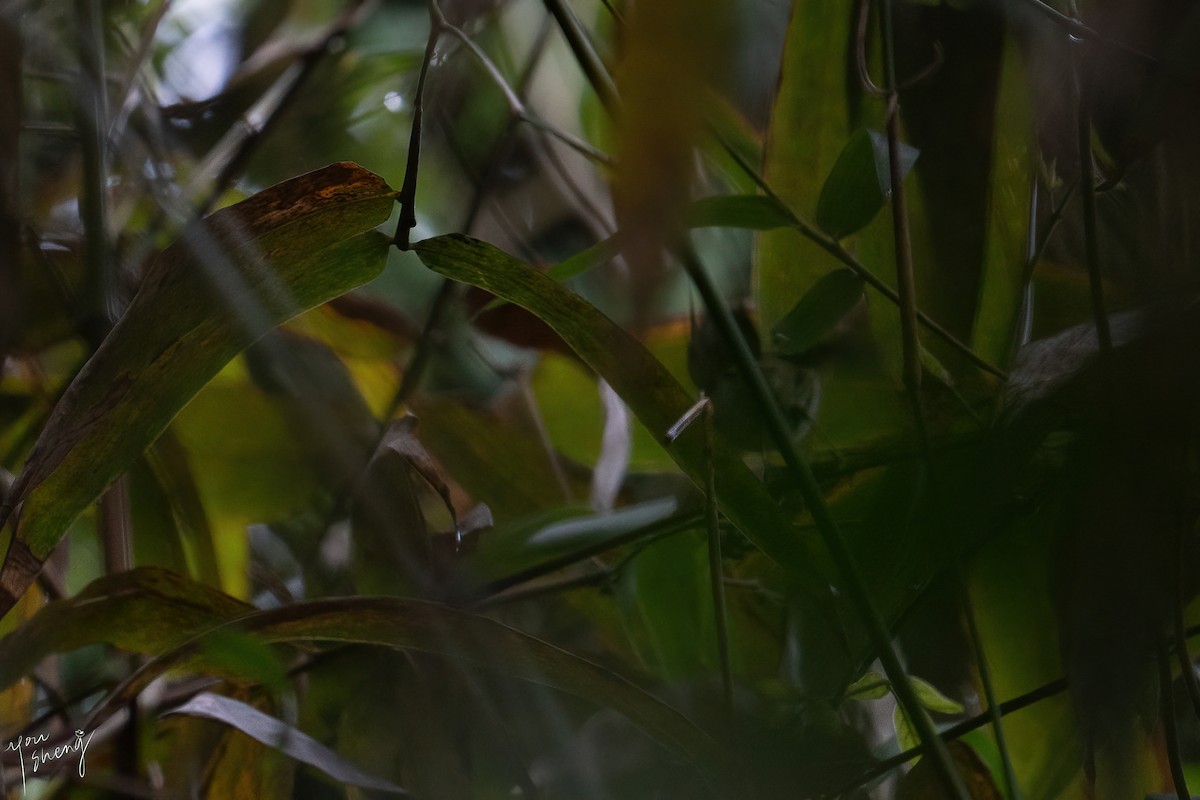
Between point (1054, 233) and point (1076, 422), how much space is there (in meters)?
0.13

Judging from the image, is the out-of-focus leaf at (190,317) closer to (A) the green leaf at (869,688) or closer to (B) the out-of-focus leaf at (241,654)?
(B) the out-of-focus leaf at (241,654)

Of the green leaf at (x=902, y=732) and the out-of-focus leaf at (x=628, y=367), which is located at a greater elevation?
the out-of-focus leaf at (x=628, y=367)

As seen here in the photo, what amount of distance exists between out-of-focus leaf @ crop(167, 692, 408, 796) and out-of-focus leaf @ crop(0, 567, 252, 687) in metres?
0.02

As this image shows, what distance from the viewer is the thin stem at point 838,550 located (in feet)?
0.74

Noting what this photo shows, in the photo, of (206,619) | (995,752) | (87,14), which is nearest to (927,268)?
(995,752)

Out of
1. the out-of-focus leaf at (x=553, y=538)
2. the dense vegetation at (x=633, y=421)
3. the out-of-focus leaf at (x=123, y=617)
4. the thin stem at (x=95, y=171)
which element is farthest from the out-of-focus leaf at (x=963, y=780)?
the thin stem at (x=95, y=171)

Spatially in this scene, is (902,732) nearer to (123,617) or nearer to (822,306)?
(822,306)

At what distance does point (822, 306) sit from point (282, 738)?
231 millimetres

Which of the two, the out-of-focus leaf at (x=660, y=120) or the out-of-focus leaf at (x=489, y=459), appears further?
the out-of-focus leaf at (x=489, y=459)

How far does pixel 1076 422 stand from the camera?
22 cm

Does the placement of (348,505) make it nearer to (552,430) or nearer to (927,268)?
(552,430)

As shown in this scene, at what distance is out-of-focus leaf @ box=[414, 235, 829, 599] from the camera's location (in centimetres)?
24

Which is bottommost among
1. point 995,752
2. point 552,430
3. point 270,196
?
point 995,752

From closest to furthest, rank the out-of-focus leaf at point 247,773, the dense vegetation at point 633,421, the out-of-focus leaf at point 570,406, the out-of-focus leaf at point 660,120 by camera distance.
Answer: the out-of-focus leaf at point 660,120, the dense vegetation at point 633,421, the out-of-focus leaf at point 247,773, the out-of-focus leaf at point 570,406
